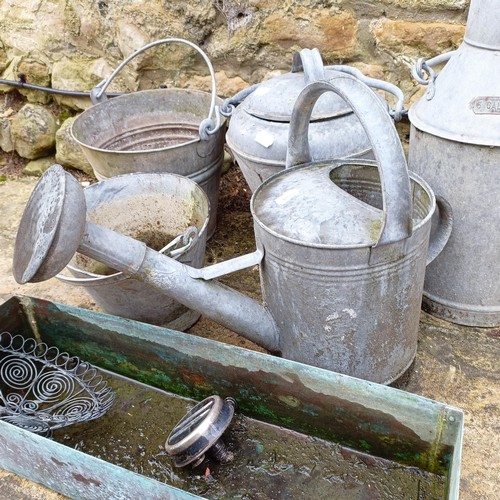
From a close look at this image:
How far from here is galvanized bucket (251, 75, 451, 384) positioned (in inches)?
48.1

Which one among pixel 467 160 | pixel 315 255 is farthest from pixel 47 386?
pixel 467 160

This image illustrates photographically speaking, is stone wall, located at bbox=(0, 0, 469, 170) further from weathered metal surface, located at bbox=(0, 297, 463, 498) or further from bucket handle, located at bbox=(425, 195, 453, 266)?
weathered metal surface, located at bbox=(0, 297, 463, 498)

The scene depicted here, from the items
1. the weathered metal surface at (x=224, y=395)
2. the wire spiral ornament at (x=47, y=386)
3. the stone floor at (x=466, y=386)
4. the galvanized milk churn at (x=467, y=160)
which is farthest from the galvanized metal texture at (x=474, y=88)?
the wire spiral ornament at (x=47, y=386)

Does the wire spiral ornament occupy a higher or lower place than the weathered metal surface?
lower

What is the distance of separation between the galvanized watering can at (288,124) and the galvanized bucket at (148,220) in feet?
0.82

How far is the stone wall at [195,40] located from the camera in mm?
2141

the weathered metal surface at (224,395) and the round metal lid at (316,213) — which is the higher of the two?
the round metal lid at (316,213)

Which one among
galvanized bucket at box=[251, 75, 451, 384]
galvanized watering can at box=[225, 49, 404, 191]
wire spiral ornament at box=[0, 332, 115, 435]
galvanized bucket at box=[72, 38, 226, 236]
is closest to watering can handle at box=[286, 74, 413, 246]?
galvanized bucket at box=[251, 75, 451, 384]

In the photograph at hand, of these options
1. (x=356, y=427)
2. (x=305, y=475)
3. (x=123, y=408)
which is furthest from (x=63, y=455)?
(x=356, y=427)

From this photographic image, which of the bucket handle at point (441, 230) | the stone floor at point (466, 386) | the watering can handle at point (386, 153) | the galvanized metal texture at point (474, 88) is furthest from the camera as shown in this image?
the bucket handle at point (441, 230)

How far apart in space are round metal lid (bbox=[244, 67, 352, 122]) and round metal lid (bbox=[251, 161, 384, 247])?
282 millimetres

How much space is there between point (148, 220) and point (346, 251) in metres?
0.97

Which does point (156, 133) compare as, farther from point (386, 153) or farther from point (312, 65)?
point (386, 153)

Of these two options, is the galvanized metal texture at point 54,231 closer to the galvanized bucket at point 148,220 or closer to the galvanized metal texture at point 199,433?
the galvanized bucket at point 148,220
